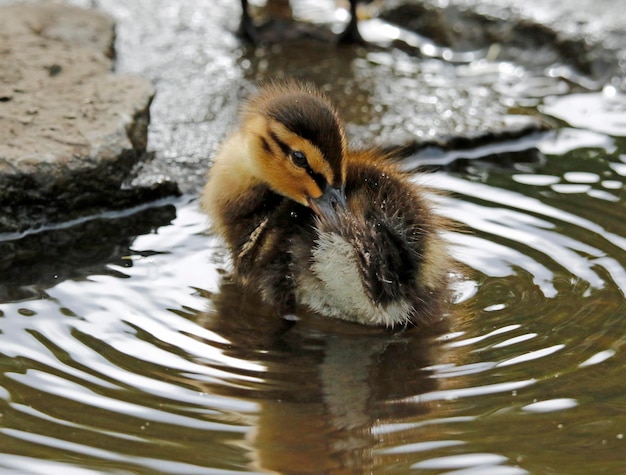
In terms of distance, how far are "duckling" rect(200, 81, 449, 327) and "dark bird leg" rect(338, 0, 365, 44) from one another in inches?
111

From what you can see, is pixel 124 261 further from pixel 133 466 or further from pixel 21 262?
pixel 133 466

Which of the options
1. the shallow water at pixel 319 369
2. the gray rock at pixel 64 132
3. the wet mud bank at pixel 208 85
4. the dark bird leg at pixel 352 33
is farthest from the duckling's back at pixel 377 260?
the dark bird leg at pixel 352 33

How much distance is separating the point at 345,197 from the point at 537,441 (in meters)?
1.14

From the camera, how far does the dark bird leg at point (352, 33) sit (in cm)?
665

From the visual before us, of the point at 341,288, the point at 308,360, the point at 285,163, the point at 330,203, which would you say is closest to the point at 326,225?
the point at 330,203

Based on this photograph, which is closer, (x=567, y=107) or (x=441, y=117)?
(x=441, y=117)

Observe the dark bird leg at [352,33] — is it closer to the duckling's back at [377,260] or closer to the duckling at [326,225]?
the duckling at [326,225]

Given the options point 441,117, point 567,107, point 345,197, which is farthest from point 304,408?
point 567,107

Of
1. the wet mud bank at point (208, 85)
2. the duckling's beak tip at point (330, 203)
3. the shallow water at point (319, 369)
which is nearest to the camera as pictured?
the shallow water at point (319, 369)

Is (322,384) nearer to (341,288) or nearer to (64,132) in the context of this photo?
(341,288)

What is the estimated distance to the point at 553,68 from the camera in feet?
21.5

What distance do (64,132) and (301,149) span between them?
1.31 meters

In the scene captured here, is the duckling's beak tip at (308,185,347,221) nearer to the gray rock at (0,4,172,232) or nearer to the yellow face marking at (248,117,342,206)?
the yellow face marking at (248,117,342,206)

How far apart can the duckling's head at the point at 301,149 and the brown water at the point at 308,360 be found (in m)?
0.42
